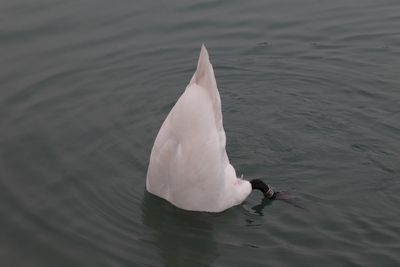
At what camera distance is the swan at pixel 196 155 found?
659 cm

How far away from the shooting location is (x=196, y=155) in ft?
22.1

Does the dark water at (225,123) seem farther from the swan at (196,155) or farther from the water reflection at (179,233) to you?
the swan at (196,155)

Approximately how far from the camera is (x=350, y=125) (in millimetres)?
8578

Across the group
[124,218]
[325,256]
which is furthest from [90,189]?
[325,256]

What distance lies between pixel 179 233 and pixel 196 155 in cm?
80

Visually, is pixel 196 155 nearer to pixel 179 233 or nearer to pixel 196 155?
pixel 196 155

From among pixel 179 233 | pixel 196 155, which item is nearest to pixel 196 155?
pixel 196 155

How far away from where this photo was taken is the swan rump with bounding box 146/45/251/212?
21.6 feet

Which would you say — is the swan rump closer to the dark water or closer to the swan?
the swan

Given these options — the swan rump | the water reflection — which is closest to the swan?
the swan rump

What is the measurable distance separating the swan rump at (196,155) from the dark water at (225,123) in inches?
9.2

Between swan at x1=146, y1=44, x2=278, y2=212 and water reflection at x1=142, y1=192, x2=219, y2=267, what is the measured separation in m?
0.12

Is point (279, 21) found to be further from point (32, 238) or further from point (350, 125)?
point (32, 238)

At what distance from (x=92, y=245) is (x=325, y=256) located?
1996mm
